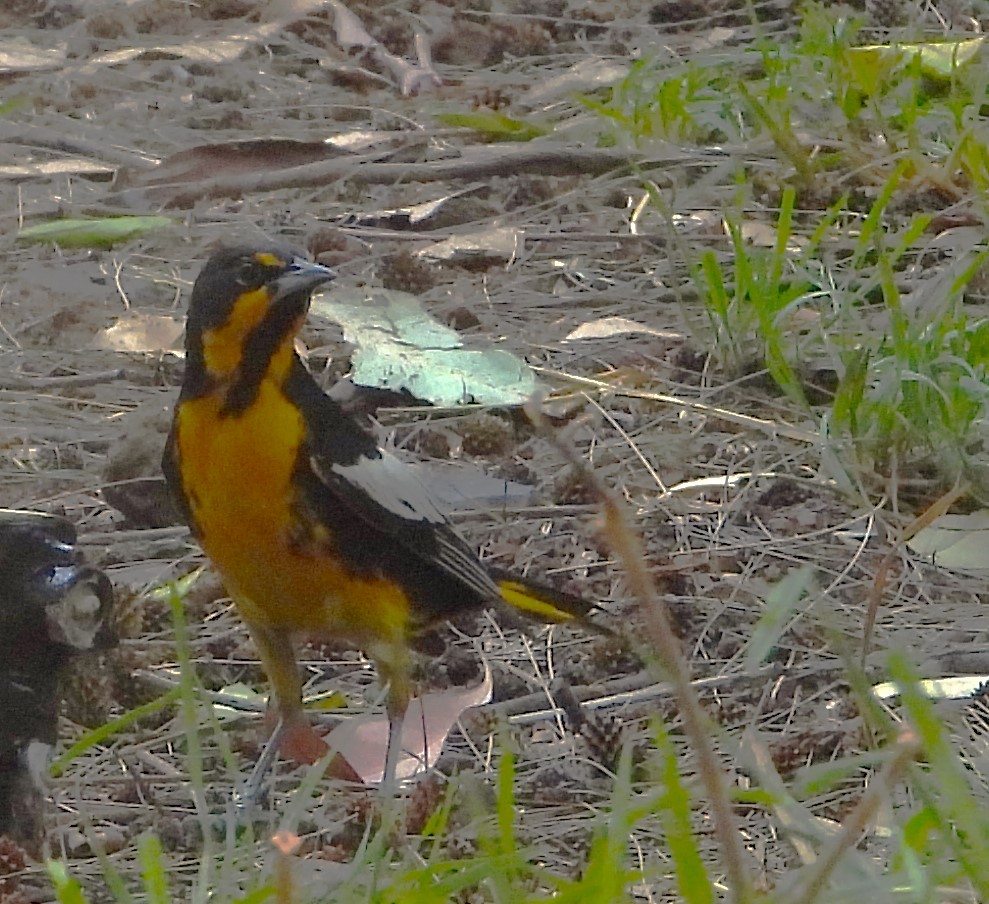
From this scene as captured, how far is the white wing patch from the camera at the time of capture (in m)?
2.32

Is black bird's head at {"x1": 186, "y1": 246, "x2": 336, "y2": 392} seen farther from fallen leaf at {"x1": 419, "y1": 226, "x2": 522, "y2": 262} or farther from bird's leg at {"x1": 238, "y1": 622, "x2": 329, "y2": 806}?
fallen leaf at {"x1": 419, "y1": 226, "x2": 522, "y2": 262}

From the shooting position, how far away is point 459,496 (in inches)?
124

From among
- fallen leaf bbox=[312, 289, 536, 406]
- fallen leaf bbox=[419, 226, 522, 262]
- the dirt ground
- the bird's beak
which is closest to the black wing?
the bird's beak

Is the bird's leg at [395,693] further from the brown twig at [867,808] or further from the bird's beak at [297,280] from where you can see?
the brown twig at [867,808]

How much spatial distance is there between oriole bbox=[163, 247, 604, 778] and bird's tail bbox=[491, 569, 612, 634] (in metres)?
0.16

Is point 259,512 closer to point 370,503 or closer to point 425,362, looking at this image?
point 370,503

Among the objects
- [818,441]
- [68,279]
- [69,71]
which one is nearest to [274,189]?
[68,279]

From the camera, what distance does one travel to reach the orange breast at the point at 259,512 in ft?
7.25

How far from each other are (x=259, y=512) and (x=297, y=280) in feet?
1.06

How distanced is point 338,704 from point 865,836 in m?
0.90

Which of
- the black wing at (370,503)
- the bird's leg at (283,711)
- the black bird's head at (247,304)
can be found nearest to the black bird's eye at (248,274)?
the black bird's head at (247,304)

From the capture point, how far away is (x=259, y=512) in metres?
2.21

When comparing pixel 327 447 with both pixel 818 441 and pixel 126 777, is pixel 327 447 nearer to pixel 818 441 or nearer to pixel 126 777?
pixel 126 777

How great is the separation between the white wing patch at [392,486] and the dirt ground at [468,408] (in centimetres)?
37
